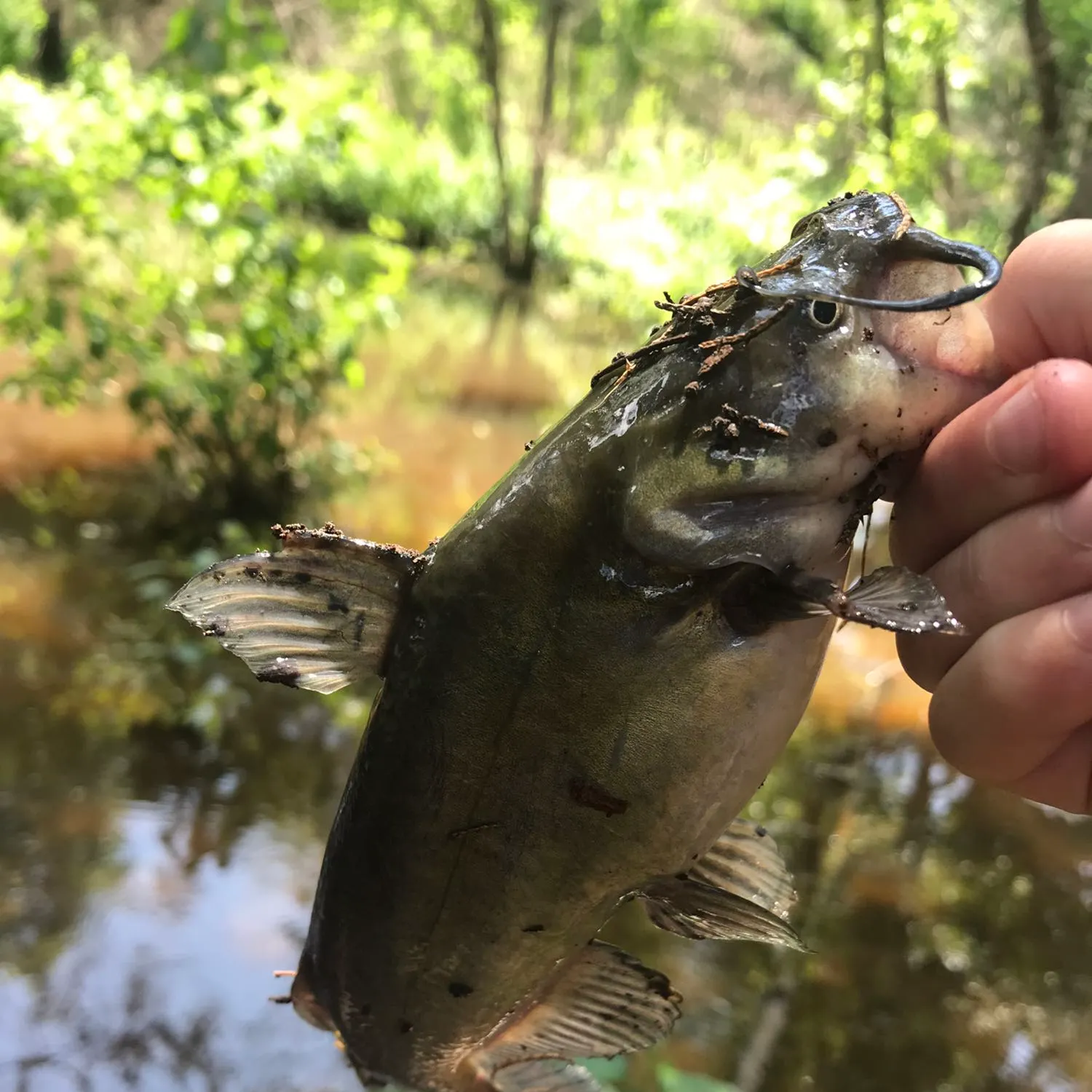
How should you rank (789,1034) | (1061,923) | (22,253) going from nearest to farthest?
(789,1034) → (1061,923) → (22,253)

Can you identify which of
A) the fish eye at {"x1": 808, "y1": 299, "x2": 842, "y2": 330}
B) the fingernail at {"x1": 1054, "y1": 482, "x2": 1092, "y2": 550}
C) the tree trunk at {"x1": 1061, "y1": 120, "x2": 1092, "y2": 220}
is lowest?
the fingernail at {"x1": 1054, "y1": 482, "x2": 1092, "y2": 550}

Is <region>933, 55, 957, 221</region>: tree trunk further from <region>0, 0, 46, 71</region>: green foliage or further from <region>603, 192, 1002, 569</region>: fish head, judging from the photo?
<region>0, 0, 46, 71</region>: green foliage

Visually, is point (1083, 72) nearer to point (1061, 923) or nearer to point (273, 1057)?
point (1061, 923)

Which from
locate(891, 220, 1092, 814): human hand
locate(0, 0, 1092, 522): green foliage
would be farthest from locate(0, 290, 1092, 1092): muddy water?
locate(891, 220, 1092, 814): human hand

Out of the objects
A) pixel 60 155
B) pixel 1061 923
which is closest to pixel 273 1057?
pixel 1061 923

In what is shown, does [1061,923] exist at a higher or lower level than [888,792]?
lower

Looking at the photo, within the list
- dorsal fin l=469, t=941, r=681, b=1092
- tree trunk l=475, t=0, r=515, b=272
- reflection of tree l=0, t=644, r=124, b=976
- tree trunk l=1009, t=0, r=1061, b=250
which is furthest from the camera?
tree trunk l=475, t=0, r=515, b=272
